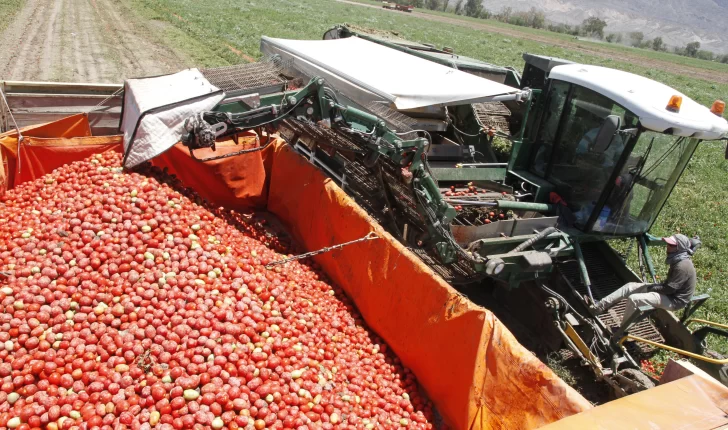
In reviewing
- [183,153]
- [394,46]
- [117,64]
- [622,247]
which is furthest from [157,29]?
[622,247]

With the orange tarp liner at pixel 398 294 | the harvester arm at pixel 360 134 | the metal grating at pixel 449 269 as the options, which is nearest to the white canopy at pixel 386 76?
the harvester arm at pixel 360 134

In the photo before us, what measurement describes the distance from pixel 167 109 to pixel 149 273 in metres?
2.39

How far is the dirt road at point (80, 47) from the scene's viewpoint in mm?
14117

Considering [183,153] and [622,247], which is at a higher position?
[183,153]

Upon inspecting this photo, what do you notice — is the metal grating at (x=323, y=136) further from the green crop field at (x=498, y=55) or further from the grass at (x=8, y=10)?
the grass at (x=8, y=10)

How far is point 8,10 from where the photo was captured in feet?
73.2

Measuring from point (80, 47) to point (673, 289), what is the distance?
64.8 ft

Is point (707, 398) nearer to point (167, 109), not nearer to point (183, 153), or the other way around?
point (167, 109)

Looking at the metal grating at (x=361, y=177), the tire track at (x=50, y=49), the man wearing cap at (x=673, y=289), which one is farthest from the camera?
the tire track at (x=50, y=49)

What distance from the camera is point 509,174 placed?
6898mm

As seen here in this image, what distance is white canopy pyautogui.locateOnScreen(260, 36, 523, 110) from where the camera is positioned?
6488mm

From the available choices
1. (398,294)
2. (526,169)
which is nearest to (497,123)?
(526,169)

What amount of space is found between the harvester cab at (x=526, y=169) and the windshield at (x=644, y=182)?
2cm

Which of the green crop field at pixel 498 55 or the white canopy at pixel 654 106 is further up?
the white canopy at pixel 654 106
